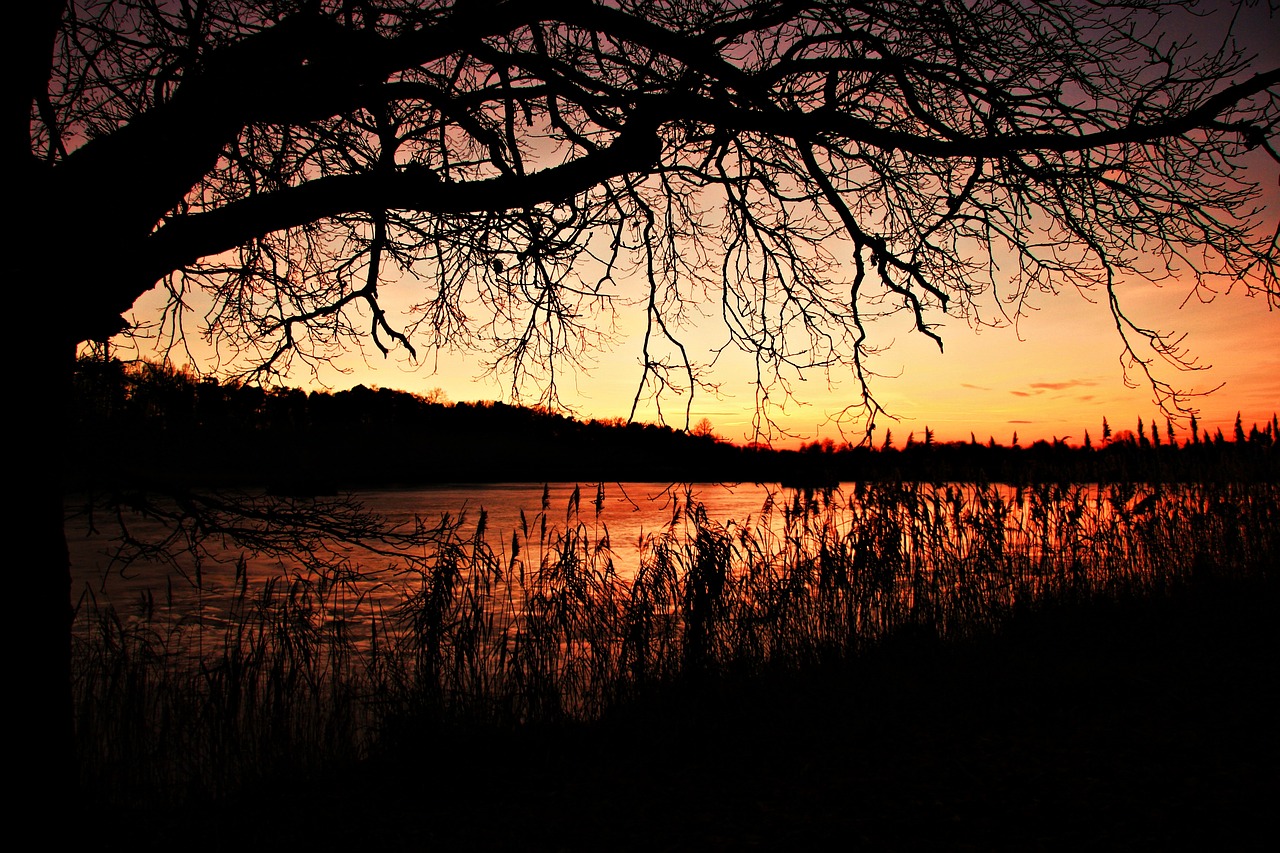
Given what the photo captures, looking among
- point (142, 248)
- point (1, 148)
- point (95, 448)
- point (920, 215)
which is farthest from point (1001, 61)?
point (95, 448)

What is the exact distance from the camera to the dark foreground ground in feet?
9.61

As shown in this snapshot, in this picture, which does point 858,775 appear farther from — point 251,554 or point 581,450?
point 251,554

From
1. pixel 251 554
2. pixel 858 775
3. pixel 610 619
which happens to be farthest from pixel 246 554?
pixel 858 775

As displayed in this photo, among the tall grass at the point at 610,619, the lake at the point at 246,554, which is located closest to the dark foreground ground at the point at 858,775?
the tall grass at the point at 610,619

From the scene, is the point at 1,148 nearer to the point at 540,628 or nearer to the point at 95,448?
the point at 95,448

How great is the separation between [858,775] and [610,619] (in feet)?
6.51

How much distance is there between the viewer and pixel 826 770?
3562 millimetres

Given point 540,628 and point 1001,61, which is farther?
point 540,628

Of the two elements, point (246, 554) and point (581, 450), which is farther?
point (246, 554)

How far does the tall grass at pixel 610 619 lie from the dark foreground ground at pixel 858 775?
1.11ft

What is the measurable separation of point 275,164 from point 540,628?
9.52ft

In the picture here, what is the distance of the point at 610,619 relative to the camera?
5.05 metres

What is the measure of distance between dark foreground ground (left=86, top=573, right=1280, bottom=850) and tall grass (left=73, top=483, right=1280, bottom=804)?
0.34 m

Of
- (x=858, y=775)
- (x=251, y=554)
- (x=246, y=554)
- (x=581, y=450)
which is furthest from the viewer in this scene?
(x=251, y=554)
